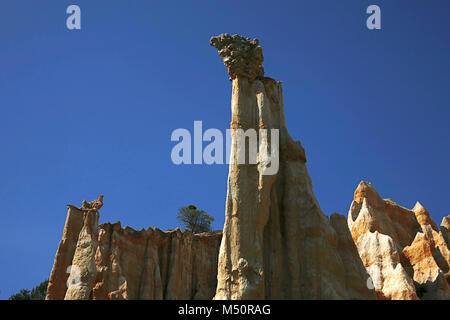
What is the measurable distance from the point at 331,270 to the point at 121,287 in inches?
536

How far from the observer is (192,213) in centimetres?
4662

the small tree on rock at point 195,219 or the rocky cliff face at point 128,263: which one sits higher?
the small tree on rock at point 195,219

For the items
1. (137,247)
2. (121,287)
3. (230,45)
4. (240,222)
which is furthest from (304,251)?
(137,247)

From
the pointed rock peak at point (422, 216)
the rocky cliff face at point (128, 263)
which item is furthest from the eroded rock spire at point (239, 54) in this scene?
the pointed rock peak at point (422, 216)

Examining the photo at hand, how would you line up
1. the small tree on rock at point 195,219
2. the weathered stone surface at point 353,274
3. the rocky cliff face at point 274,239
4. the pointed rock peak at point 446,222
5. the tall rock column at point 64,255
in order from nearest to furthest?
the rocky cliff face at point 274,239
the weathered stone surface at point 353,274
the tall rock column at point 64,255
the pointed rock peak at point 446,222
the small tree on rock at point 195,219

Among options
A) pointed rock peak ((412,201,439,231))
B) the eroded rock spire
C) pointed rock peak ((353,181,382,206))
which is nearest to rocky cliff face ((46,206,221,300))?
the eroded rock spire

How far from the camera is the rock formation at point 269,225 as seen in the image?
13.5 m

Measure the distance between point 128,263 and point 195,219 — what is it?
1938 centimetres

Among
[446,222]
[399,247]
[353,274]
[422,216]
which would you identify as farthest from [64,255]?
[446,222]

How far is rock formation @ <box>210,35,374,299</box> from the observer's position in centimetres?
1352

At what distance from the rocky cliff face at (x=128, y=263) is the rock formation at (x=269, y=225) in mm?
6315

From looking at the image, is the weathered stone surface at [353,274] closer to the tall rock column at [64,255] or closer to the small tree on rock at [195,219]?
the tall rock column at [64,255]

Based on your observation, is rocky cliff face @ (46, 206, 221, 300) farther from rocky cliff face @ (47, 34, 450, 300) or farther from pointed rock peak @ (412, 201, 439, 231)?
pointed rock peak @ (412, 201, 439, 231)
